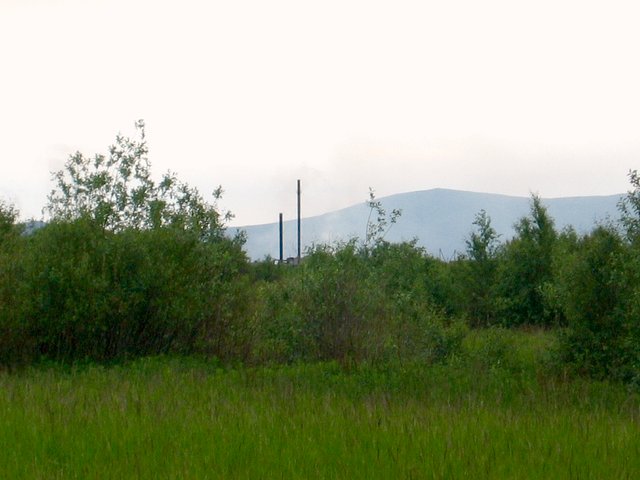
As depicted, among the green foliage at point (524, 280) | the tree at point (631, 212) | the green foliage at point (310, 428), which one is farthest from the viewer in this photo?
the green foliage at point (524, 280)

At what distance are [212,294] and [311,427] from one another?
9.66 meters

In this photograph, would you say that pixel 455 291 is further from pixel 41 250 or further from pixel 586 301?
pixel 41 250

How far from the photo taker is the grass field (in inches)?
315

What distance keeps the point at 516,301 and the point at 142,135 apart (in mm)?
15987

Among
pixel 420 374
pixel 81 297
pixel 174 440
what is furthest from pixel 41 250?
pixel 174 440

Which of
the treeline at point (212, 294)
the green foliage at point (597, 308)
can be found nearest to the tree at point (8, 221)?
the treeline at point (212, 294)

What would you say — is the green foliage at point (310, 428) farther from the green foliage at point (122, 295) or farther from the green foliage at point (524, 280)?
the green foliage at point (524, 280)

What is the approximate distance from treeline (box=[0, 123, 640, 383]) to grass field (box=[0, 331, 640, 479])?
2226 mm

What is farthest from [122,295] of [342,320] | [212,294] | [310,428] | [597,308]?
[310,428]

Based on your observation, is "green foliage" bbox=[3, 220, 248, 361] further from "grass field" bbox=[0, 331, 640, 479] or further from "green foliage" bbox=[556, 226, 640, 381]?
"green foliage" bbox=[556, 226, 640, 381]

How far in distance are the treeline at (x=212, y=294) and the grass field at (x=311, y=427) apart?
2.23m

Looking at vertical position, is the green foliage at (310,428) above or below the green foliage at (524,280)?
below

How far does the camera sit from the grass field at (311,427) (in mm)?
8008

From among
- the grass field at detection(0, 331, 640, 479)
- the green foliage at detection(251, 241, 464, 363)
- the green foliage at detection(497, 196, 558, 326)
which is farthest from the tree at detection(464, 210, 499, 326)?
the grass field at detection(0, 331, 640, 479)
